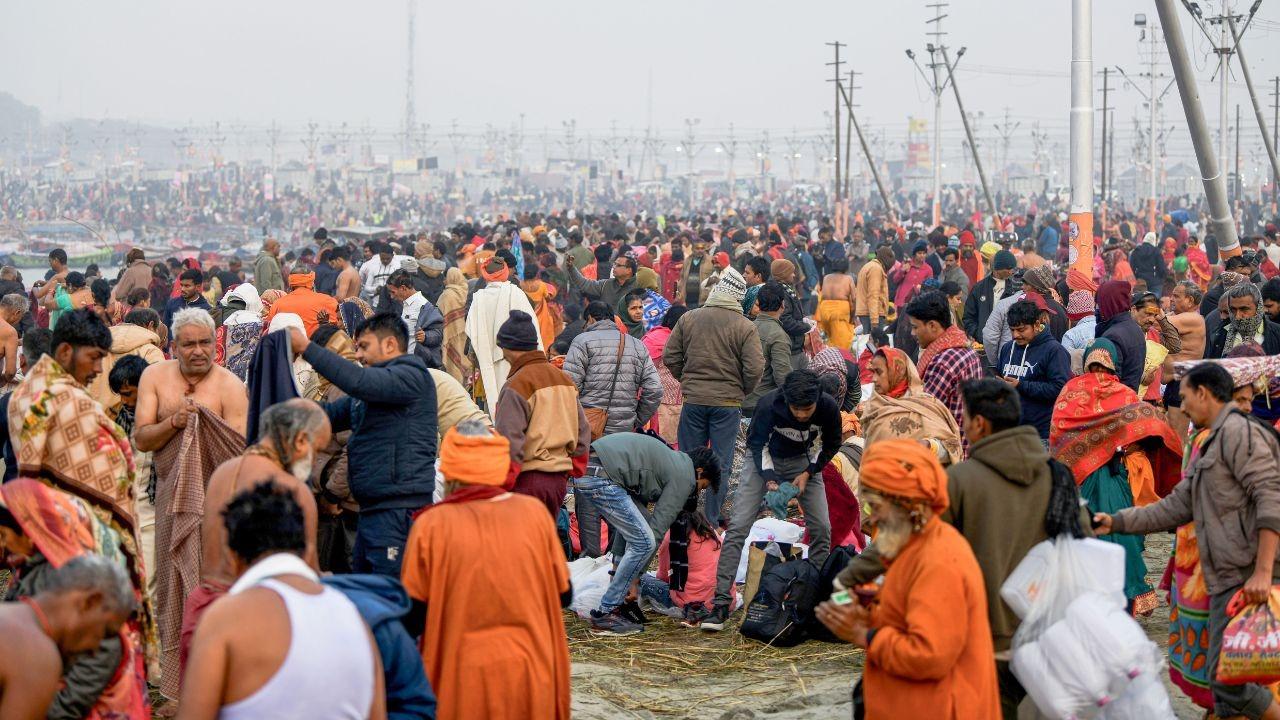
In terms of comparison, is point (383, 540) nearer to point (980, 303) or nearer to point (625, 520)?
point (625, 520)

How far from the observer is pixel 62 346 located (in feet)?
18.4

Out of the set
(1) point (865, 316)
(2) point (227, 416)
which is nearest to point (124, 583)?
(2) point (227, 416)

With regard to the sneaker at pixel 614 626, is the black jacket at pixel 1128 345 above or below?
above

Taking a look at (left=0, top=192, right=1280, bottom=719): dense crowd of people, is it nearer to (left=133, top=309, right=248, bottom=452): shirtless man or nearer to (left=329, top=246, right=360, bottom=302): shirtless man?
(left=133, top=309, right=248, bottom=452): shirtless man

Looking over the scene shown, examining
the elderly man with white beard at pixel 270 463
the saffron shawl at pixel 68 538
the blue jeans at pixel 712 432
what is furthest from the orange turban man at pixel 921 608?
the blue jeans at pixel 712 432

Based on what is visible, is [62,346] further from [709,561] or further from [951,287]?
[951,287]

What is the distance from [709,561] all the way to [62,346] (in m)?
3.92

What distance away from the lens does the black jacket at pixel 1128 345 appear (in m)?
8.77

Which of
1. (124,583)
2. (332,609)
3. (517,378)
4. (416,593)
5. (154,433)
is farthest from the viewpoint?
(517,378)

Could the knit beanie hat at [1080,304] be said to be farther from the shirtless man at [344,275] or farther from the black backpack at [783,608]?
the shirtless man at [344,275]

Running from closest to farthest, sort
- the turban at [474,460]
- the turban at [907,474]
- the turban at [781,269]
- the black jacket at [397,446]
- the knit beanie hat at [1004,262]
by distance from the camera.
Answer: the turban at [907,474], the turban at [474,460], the black jacket at [397,446], the knit beanie hat at [1004,262], the turban at [781,269]

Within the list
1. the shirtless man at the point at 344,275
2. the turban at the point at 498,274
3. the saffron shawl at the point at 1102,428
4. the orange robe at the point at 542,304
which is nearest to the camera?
the saffron shawl at the point at 1102,428

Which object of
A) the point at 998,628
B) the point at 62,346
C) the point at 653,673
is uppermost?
the point at 62,346

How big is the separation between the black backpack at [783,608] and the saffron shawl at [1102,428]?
1.47 meters
